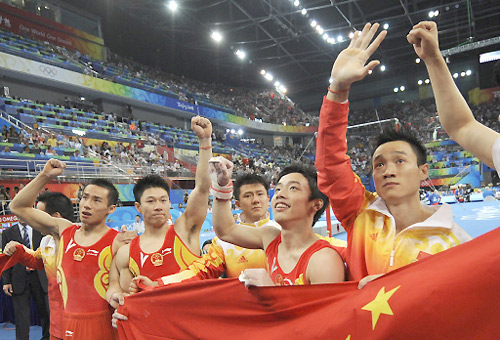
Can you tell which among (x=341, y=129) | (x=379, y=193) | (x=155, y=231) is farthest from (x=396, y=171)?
(x=155, y=231)

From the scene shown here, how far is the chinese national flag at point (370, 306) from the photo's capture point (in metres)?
1.19

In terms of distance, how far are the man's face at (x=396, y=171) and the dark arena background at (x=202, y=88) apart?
600cm

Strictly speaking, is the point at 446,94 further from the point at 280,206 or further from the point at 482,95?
the point at 482,95

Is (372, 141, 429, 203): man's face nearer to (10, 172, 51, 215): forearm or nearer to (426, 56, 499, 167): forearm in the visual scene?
(426, 56, 499, 167): forearm

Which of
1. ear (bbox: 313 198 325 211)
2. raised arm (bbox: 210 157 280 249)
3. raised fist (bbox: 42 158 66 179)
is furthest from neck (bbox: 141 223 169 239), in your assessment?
ear (bbox: 313 198 325 211)

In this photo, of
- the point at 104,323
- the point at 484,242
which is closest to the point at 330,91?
the point at 484,242

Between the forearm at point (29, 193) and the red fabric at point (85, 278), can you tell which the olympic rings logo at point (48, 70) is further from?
the red fabric at point (85, 278)

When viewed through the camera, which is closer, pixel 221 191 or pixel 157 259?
pixel 221 191

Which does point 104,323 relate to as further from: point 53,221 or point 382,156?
point 382,156

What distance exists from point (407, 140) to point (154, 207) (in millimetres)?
2021

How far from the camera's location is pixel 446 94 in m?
1.65

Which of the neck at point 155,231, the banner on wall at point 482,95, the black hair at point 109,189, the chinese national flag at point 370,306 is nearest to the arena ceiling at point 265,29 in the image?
the banner on wall at point 482,95

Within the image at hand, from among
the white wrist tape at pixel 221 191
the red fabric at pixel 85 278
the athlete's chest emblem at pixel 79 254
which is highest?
the white wrist tape at pixel 221 191

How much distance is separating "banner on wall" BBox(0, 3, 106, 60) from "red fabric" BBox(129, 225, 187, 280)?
22.1 meters
